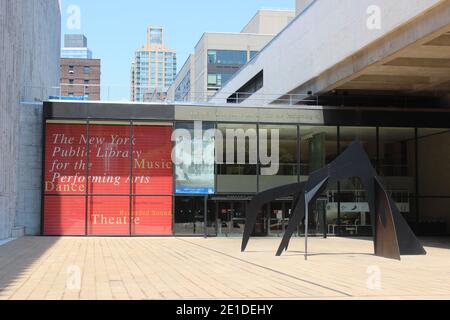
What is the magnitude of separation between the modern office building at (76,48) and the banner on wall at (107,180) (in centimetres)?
11381

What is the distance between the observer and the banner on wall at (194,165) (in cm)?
3011

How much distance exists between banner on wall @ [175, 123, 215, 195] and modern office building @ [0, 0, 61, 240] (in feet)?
21.3

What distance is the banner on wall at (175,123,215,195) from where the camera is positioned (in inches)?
1185

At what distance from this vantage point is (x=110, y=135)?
1184 inches

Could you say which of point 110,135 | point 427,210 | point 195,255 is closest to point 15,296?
point 195,255

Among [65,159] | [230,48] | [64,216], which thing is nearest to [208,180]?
[65,159]

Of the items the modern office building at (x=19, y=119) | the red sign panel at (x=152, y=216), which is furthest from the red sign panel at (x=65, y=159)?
the red sign panel at (x=152, y=216)

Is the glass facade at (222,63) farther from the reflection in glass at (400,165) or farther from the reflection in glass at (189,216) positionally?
the reflection in glass at (189,216)

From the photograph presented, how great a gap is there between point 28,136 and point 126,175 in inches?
191

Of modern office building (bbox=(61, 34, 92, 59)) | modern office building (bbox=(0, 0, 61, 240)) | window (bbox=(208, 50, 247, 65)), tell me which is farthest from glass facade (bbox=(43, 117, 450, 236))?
modern office building (bbox=(61, 34, 92, 59))

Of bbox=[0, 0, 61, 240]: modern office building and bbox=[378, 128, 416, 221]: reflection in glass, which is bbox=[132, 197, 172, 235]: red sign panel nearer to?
bbox=[0, 0, 61, 240]: modern office building

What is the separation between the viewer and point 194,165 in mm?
30250

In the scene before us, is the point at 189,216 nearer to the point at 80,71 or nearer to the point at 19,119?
the point at 19,119
